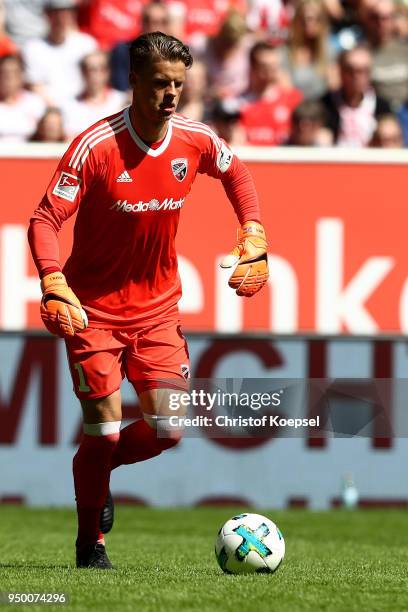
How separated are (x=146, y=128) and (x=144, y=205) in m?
0.37

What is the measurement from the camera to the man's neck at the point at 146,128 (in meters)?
6.50

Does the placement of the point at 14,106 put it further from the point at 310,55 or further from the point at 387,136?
the point at 387,136

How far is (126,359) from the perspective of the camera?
6855mm

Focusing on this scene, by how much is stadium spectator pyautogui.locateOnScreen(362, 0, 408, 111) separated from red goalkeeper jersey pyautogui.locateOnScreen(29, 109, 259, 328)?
681 cm

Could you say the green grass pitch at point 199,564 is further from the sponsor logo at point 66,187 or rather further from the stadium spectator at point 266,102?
the stadium spectator at point 266,102

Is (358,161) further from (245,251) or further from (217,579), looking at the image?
(217,579)

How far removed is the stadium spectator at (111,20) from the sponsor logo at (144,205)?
729 cm

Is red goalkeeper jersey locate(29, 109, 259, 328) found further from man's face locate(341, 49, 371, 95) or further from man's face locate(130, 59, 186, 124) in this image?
man's face locate(341, 49, 371, 95)

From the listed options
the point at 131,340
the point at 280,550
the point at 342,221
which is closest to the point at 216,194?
the point at 342,221

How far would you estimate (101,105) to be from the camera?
1262 centimetres

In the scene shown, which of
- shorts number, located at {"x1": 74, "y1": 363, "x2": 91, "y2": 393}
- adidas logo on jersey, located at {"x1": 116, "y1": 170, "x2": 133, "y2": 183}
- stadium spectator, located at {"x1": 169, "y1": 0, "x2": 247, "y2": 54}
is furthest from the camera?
stadium spectator, located at {"x1": 169, "y1": 0, "x2": 247, "y2": 54}

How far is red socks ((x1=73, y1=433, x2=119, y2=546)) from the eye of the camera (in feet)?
21.9

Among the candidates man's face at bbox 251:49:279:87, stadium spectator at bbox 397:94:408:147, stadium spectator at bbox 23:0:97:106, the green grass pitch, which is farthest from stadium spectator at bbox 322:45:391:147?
the green grass pitch

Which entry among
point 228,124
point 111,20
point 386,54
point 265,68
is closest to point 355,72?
point 265,68
